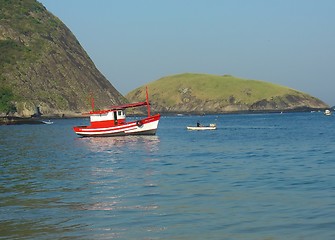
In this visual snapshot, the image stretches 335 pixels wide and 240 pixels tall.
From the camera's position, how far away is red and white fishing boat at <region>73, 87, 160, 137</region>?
84.7 m

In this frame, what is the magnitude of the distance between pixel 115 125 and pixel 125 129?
175 cm

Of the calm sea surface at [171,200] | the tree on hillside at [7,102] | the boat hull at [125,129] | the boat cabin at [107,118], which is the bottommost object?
the calm sea surface at [171,200]

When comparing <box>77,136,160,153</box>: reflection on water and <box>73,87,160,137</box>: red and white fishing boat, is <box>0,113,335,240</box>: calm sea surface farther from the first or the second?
<box>73,87,160,137</box>: red and white fishing boat

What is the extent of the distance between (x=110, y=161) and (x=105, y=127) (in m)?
41.2

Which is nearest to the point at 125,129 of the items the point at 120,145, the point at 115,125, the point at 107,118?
the point at 115,125

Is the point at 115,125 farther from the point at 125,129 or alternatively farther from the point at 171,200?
the point at 171,200

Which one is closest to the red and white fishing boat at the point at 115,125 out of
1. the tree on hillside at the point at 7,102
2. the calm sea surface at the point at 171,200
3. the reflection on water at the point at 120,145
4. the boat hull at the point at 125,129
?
the boat hull at the point at 125,129

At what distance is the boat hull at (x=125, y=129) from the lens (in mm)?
84500

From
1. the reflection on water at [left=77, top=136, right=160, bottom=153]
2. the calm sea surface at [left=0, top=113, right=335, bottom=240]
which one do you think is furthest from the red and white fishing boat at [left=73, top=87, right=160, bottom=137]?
the calm sea surface at [left=0, top=113, right=335, bottom=240]

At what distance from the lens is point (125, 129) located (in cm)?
8462

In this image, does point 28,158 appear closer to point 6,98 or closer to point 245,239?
point 245,239

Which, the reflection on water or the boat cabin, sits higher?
the boat cabin

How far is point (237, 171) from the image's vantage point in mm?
33719

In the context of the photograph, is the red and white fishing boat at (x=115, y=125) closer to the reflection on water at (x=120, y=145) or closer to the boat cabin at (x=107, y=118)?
the boat cabin at (x=107, y=118)
